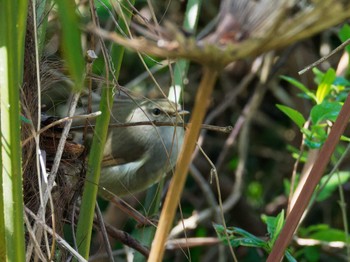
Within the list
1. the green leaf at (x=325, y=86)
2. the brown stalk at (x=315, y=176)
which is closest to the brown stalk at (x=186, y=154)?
the brown stalk at (x=315, y=176)

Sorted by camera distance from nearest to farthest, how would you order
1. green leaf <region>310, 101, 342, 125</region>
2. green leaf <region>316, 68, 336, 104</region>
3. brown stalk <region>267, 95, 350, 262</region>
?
brown stalk <region>267, 95, 350, 262</region>
green leaf <region>310, 101, 342, 125</region>
green leaf <region>316, 68, 336, 104</region>

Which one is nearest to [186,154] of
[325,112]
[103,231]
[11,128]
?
[11,128]

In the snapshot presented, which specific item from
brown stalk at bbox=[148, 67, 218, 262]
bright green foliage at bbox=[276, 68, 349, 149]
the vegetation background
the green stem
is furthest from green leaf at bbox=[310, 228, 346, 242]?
brown stalk at bbox=[148, 67, 218, 262]

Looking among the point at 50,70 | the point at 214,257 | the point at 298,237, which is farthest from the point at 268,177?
the point at 50,70

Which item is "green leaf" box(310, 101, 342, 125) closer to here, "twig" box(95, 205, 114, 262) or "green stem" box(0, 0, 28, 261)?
"twig" box(95, 205, 114, 262)

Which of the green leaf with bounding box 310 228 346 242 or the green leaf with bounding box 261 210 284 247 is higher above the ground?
the green leaf with bounding box 261 210 284 247

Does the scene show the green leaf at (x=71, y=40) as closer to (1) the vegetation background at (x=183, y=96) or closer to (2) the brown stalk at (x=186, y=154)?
(1) the vegetation background at (x=183, y=96)

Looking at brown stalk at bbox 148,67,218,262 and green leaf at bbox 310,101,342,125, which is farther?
green leaf at bbox 310,101,342,125

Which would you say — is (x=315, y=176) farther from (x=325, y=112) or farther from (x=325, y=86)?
(x=325, y=86)

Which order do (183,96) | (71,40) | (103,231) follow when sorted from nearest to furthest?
(71,40)
(103,231)
(183,96)

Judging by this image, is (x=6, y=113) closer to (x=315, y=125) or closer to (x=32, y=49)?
(x=32, y=49)
